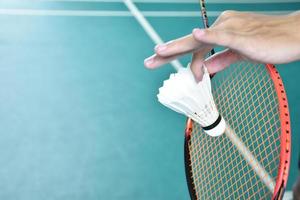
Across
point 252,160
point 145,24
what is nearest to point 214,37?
point 252,160

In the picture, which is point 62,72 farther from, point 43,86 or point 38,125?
point 38,125

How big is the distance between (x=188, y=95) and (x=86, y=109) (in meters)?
1.30

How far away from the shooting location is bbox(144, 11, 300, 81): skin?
74 centimetres

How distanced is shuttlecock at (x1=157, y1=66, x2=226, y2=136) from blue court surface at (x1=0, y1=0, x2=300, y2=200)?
823mm

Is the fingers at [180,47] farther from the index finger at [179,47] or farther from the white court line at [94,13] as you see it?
the white court line at [94,13]

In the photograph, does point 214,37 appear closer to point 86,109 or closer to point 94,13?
point 86,109

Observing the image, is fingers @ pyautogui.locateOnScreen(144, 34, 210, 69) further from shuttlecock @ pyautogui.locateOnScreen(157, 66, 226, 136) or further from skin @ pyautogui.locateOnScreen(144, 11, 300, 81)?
shuttlecock @ pyautogui.locateOnScreen(157, 66, 226, 136)

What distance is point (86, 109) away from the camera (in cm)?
219

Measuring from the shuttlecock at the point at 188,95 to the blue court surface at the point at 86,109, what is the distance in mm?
823

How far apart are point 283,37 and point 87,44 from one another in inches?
82.6

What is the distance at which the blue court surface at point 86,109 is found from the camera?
1812 millimetres

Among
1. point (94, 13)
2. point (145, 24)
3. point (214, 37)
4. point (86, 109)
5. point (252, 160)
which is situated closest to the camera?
point (214, 37)

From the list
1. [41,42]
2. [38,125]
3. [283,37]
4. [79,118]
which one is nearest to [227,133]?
[79,118]

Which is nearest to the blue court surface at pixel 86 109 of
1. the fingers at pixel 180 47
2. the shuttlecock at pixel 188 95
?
the shuttlecock at pixel 188 95
